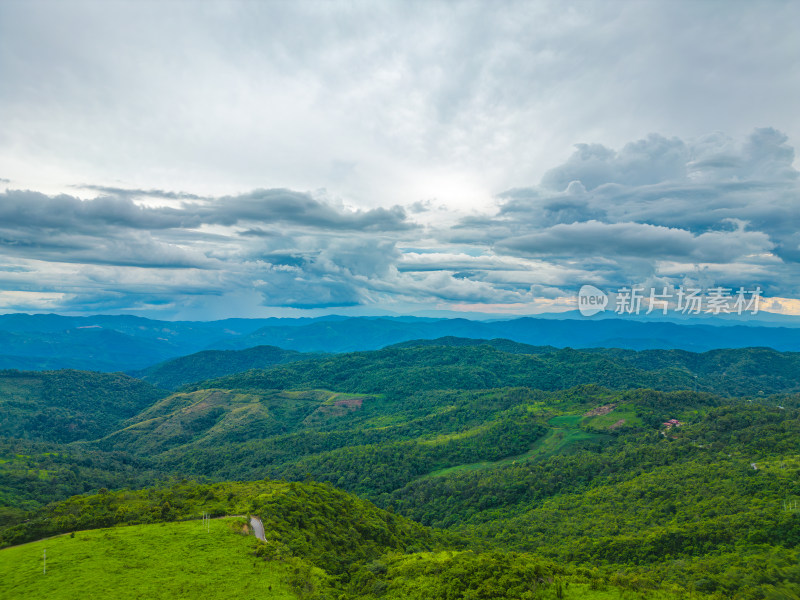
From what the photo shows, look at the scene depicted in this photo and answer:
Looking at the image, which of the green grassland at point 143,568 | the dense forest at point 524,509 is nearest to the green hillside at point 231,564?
the green grassland at point 143,568

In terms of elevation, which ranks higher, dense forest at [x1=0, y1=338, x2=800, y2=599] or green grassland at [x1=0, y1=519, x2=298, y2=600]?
green grassland at [x1=0, y1=519, x2=298, y2=600]

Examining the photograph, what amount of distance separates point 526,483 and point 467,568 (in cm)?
11172

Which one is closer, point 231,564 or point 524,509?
point 231,564

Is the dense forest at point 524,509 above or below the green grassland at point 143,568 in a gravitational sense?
below

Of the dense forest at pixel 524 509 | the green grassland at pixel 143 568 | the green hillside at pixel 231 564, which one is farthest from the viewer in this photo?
the dense forest at pixel 524 509

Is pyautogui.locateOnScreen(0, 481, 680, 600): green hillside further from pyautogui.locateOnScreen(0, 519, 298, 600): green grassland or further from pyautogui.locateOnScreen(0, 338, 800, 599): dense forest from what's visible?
pyautogui.locateOnScreen(0, 338, 800, 599): dense forest

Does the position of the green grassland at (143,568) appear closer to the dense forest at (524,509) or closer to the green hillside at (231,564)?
the green hillside at (231,564)

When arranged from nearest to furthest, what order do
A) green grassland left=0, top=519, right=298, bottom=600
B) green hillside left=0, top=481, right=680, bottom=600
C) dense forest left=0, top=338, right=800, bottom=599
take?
green grassland left=0, top=519, right=298, bottom=600 → green hillside left=0, top=481, right=680, bottom=600 → dense forest left=0, top=338, right=800, bottom=599

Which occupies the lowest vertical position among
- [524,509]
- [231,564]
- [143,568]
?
[524,509]

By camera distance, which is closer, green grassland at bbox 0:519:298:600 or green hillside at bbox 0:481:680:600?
green grassland at bbox 0:519:298:600

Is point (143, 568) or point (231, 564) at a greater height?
point (143, 568)

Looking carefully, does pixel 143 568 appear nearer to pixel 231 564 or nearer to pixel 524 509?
pixel 231 564

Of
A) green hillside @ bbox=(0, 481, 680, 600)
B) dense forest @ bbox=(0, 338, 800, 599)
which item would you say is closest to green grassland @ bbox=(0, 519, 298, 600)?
green hillside @ bbox=(0, 481, 680, 600)

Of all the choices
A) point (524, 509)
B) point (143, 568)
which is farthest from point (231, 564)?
point (524, 509)
